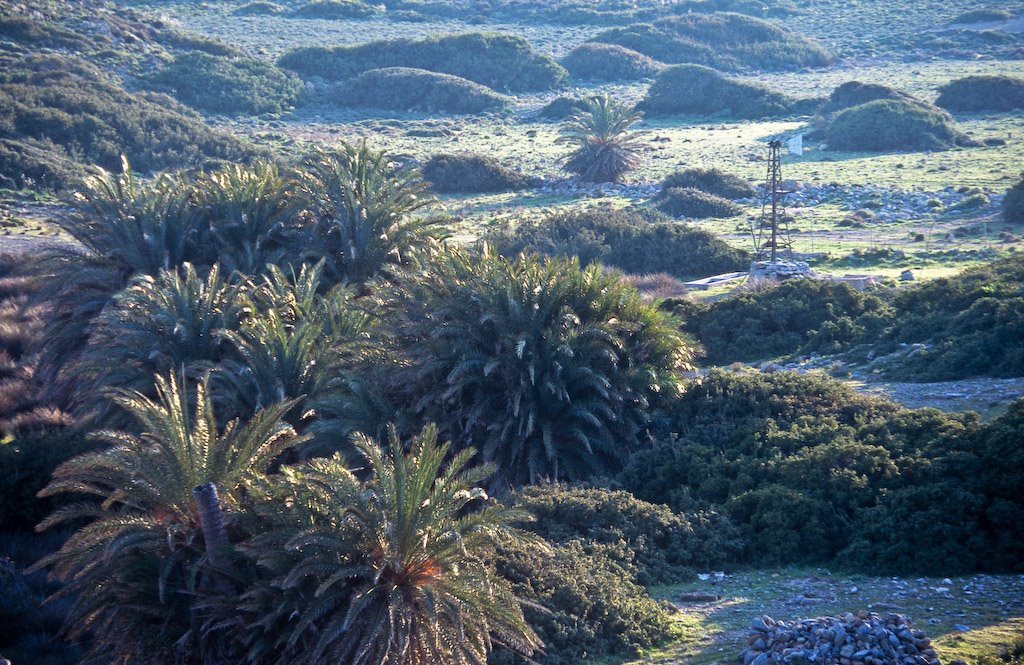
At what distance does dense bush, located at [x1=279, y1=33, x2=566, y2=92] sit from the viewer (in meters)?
59.3

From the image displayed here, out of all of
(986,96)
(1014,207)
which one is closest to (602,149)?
(1014,207)

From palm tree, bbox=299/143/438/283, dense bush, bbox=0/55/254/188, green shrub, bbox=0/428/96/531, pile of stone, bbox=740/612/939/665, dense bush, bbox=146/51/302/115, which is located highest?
dense bush, bbox=146/51/302/115

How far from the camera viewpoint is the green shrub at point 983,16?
71375mm

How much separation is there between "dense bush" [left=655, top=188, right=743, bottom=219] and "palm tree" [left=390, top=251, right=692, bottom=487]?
2053cm

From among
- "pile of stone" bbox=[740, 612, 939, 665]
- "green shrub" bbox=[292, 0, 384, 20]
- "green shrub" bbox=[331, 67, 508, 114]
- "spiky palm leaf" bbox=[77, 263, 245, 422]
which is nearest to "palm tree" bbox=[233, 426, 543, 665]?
Answer: "pile of stone" bbox=[740, 612, 939, 665]

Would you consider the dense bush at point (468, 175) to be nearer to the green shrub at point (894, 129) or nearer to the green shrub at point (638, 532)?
the green shrub at point (894, 129)

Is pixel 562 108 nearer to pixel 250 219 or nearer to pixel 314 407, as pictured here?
pixel 250 219

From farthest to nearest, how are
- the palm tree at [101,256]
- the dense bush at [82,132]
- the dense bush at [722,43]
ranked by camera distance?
the dense bush at [722,43] < the dense bush at [82,132] < the palm tree at [101,256]

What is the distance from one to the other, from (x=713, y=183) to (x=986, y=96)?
21154 millimetres

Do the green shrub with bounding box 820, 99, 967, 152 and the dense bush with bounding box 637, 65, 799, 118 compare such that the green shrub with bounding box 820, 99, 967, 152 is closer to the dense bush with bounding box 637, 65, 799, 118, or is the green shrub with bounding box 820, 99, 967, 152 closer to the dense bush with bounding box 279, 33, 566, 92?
the dense bush with bounding box 637, 65, 799, 118

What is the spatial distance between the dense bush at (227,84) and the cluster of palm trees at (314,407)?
117 ft

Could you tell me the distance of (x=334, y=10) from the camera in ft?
254

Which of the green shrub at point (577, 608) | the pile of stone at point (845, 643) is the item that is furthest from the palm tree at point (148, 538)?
the pile of stone at point (845, 643)

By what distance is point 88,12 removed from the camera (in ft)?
183
